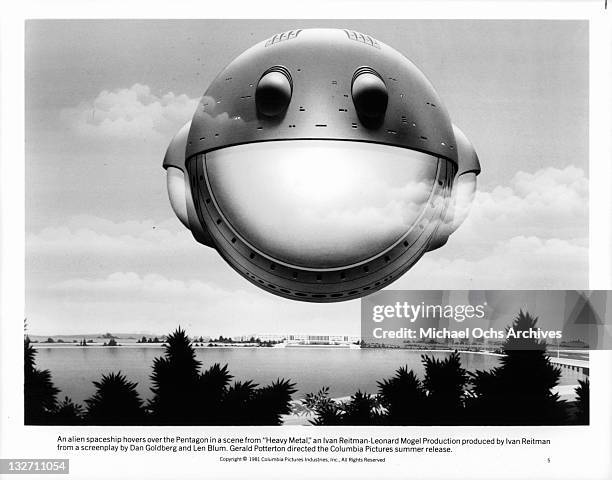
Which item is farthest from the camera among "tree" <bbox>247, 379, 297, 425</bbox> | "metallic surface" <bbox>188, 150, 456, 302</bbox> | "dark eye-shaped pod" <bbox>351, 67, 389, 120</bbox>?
"tree" <bbox>247, 379, 297, 425</bbox>

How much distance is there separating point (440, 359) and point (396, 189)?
460mm

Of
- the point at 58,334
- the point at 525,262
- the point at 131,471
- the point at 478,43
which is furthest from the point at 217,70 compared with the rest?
the point at 131,471

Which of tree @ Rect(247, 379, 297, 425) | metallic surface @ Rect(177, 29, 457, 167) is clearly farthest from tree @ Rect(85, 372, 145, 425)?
metallic surface @ Rect(177, 29, 457, 167)

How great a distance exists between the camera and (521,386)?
1.57m

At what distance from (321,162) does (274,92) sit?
176 mm

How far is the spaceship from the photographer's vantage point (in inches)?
53.2

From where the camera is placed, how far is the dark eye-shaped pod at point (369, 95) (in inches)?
51.8

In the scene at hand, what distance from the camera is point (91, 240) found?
5.23 feet

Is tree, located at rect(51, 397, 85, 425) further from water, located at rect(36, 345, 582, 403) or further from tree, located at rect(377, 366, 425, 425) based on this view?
tree, located at rect(377, 366, 425, 425)

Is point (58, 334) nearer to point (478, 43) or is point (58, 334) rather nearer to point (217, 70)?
point (217, 70)

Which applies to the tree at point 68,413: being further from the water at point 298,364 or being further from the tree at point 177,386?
the tree at point 177,386

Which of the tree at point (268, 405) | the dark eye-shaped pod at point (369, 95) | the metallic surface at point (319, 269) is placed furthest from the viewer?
the tree at point (268, 405)

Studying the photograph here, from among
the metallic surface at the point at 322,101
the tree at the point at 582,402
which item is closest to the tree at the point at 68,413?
the metallic surface at the point at 322,101

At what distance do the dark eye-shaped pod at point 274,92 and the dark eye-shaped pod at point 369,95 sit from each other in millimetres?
142
